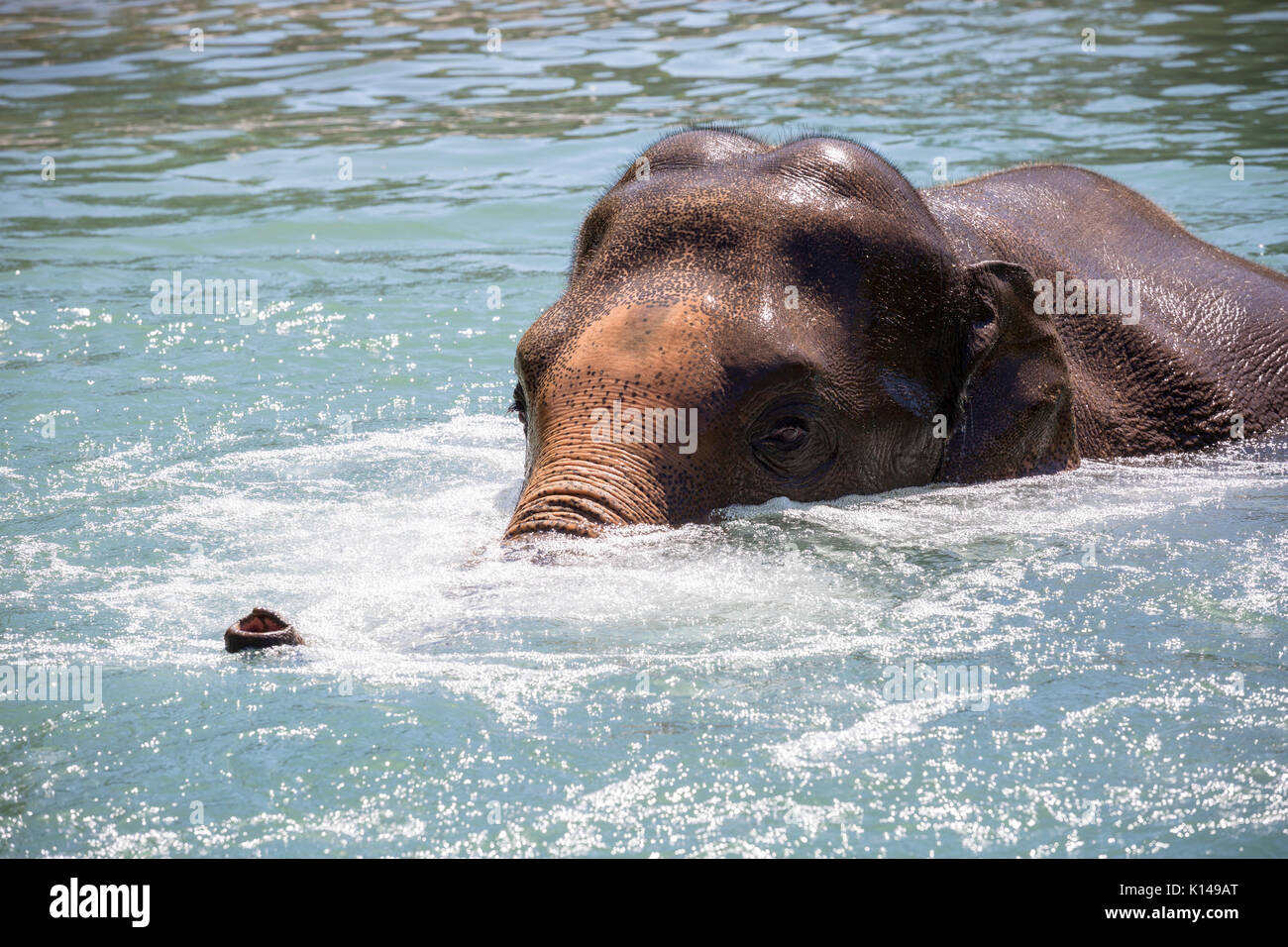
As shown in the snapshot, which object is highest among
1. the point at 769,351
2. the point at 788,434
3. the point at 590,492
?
the point at 769,351

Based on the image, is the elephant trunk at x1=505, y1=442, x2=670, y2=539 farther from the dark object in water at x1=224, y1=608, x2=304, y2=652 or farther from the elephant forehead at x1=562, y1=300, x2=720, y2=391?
Answer: the dark object in water at x1=224, y1=608, x2=304, y2=652

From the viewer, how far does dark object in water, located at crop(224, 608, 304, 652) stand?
4.54 meters

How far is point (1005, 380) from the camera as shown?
20.0 feet

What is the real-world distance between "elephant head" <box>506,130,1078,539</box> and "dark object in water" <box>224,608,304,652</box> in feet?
2.71

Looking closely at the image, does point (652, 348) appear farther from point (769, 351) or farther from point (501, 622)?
point (501, 622)

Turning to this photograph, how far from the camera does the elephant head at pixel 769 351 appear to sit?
5363mm

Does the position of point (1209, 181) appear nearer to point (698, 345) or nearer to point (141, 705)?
point (698, 345)

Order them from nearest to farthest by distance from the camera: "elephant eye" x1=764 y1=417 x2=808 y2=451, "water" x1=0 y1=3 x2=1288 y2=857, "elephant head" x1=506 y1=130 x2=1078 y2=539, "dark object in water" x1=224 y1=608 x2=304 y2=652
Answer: "water" x1=0 y1=3 x2=1288 y2=857 < "dark object in water" x1=224 y1=608 x2=304 y2=652 < "elephant head" x1=506 y1=130 x2=1078 y2=539 < "elephant eye" x1=764 y1=417 x2=808 y2=451

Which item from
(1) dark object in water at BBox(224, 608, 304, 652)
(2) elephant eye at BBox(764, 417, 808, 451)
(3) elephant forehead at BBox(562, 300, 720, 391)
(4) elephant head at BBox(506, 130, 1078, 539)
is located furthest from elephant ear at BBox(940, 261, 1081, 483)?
(1) dark object in water at BBox(224, 608, 304, 652)

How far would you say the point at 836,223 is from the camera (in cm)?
583

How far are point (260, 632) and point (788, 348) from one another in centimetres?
199

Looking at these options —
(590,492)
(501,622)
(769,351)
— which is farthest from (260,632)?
(769,351)
